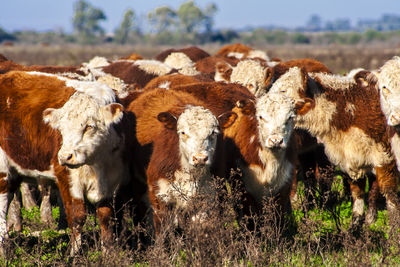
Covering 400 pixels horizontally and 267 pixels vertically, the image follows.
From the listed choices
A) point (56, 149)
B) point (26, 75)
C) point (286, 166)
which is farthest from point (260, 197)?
point (26, 75)

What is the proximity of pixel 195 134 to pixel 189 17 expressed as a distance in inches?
4353

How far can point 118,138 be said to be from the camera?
5.89 metres

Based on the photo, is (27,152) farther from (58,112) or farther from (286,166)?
(286,166)

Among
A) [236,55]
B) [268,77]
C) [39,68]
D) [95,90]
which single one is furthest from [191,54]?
[95,90]

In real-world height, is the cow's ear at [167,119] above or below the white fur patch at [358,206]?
above

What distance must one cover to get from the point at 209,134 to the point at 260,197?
1132 millimetres

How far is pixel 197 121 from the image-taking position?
5.46 m

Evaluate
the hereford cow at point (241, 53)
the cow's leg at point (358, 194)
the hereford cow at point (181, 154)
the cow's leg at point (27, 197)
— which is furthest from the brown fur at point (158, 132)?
the hereford cow at point (241, 53)

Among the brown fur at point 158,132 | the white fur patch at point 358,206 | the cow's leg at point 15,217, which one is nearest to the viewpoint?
the brown fur at point 158,132

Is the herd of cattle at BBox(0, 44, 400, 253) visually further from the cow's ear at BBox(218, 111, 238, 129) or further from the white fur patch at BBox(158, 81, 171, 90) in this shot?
the white fur patch at BBox(158, 81, 171, 90)

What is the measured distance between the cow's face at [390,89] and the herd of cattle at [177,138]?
0.01 metres

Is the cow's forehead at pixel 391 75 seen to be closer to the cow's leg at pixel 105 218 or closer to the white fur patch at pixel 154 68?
the cow's leg at pixel 105 218

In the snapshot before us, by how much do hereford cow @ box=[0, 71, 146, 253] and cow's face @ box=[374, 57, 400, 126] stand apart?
277 centimetres

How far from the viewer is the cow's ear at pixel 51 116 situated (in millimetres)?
5559
